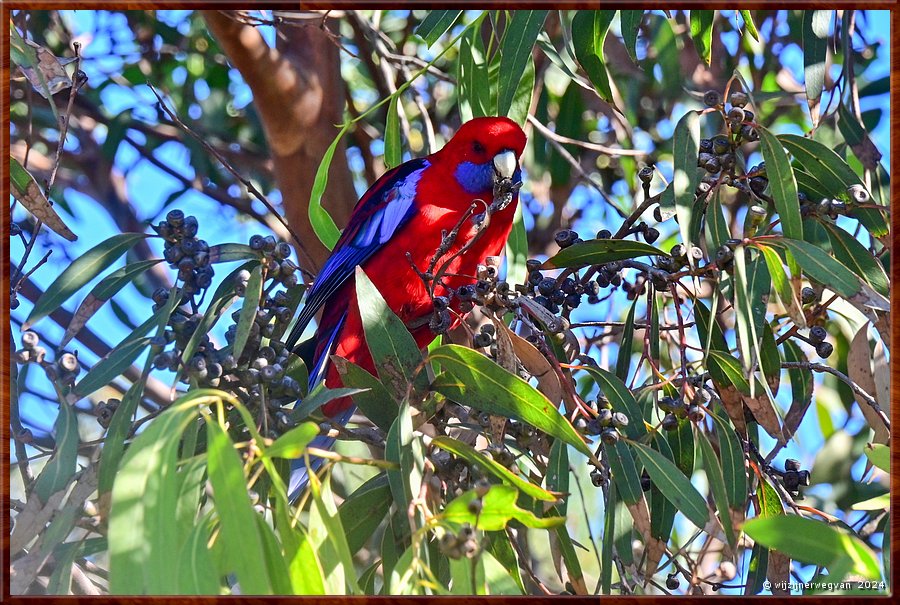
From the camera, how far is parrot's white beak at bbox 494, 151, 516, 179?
1.82m

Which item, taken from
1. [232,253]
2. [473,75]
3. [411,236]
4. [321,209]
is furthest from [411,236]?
[232,253]

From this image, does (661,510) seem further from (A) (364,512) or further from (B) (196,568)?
(B) (196,568)

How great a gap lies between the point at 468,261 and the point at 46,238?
0.78m

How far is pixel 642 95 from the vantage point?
8.59 ft

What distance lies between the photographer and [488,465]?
108 cm

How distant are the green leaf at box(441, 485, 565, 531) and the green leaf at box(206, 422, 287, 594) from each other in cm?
18

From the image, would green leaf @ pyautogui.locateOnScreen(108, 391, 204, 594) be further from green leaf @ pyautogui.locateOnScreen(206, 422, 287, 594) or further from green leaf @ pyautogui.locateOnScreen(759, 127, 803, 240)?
green leaf @ pyautogui.locateOnScreen(759, 127, 803, 240)

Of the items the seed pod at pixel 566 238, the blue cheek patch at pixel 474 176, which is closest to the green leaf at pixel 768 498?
the seed pod at pixel 566 238

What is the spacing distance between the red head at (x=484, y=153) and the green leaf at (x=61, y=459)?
2.83ft

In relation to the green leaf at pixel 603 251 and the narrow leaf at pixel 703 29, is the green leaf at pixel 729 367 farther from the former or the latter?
the narrow leaf at pixel 703 29

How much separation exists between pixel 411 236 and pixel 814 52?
28.2 inches

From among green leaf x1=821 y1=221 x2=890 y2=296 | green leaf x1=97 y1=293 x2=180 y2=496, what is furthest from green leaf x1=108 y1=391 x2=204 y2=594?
green leaf x1=821 y1=221 x2=890 y2=296

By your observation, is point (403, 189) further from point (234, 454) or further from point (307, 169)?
point (234, 454)

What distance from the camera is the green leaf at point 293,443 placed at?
2.88ft
